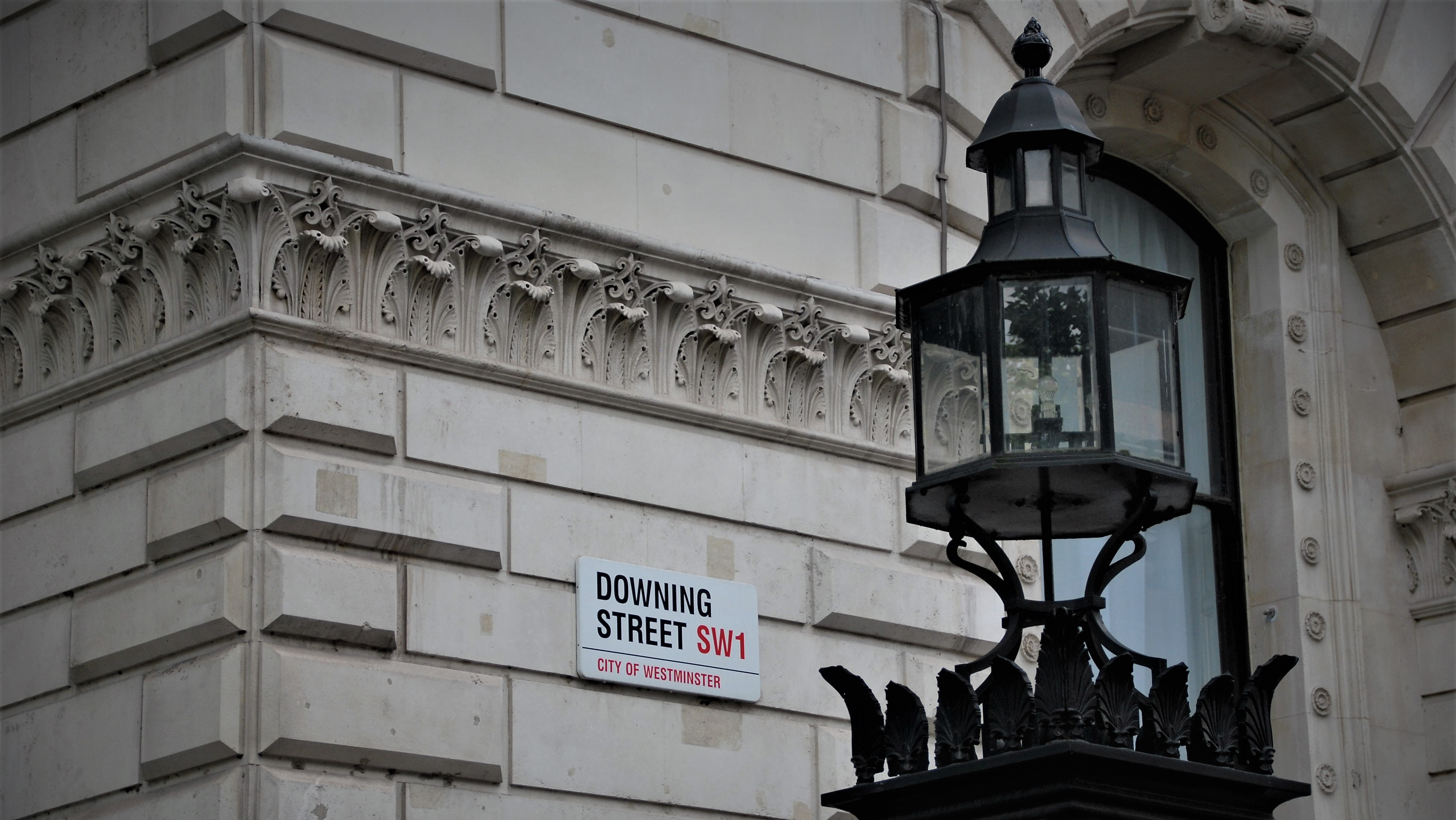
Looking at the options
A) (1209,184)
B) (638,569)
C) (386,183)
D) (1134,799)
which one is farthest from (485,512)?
(1209,184)

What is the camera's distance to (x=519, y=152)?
8.73 m

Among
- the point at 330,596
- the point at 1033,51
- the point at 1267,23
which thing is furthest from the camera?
the point at 1267,23

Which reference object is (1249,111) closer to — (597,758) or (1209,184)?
(1209,184)

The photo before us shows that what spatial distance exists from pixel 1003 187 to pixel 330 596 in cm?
271

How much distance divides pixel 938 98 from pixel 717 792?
338 centimetres

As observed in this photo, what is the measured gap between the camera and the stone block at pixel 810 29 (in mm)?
9406

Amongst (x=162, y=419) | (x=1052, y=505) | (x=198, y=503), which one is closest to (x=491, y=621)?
(x=198, y=503)

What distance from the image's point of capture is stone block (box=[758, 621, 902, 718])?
892 cm

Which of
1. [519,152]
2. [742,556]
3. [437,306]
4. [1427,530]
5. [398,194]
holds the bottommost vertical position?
[742,556]

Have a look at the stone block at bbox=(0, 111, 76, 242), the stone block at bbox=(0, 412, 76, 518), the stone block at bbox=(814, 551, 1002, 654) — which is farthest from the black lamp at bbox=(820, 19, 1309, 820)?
the stone block at bbox=(0, 111, 76, 242)

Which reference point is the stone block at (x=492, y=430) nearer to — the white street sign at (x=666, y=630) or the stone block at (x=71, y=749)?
the white street sign at (x=666, y=630)

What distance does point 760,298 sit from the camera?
363 inches

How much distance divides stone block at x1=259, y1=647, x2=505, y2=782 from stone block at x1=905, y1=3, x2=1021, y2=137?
3.20 meters

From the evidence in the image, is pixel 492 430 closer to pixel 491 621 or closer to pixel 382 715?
pixel 491 621
